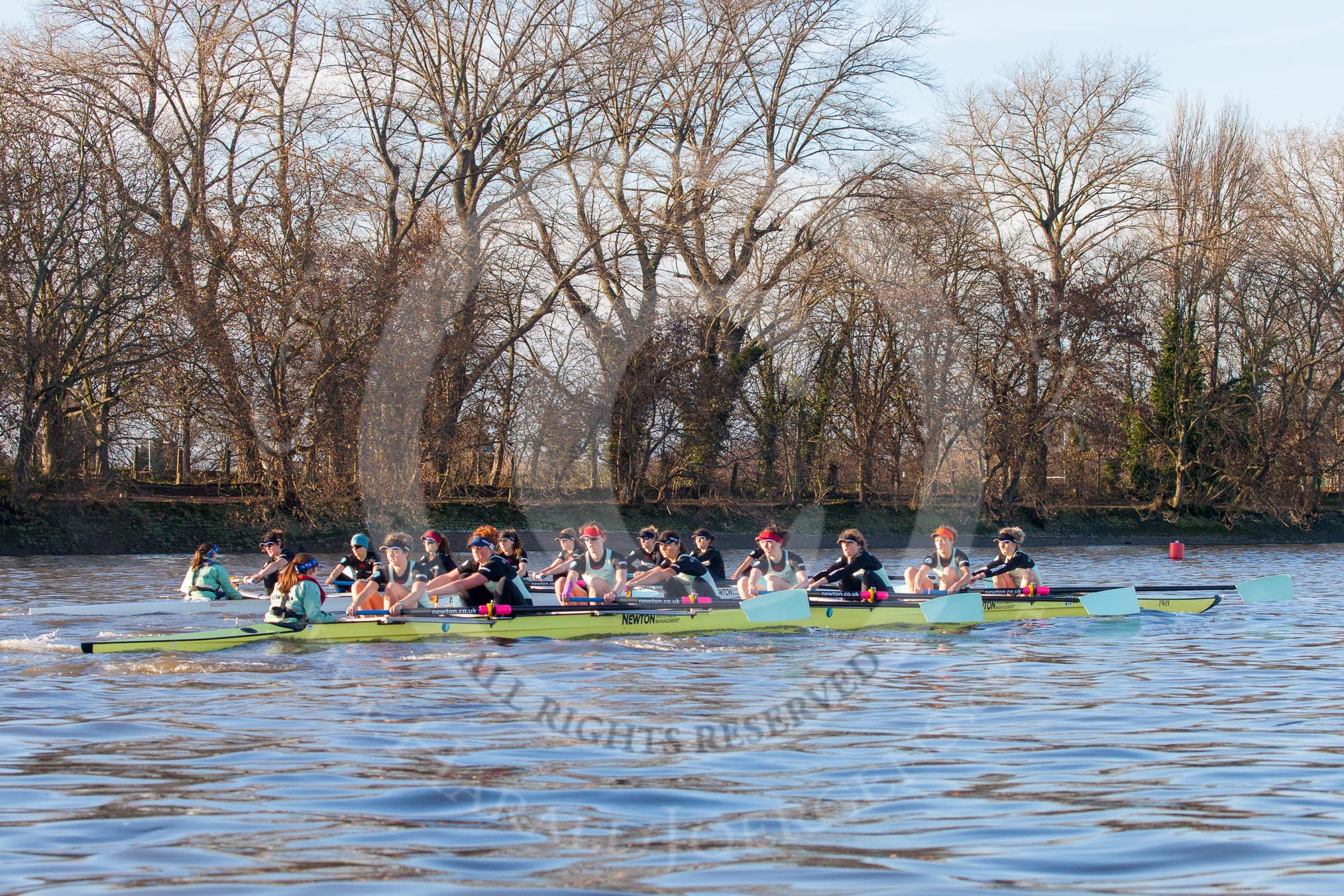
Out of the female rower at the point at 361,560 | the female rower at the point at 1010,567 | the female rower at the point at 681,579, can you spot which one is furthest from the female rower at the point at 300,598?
the female rower at the point at 1010,567

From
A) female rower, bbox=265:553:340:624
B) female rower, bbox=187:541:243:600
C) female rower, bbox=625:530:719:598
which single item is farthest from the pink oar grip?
female rower, bbox=187:541:243:600

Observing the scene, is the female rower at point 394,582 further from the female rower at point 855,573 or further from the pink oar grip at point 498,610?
the female rower at point 855,573

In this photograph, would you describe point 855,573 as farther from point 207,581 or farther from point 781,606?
point 207,581

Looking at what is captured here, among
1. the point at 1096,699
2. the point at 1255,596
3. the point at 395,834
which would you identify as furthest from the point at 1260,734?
the point at 1255,596

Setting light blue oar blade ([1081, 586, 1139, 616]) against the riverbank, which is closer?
light blue oar blade ([1081, 586, 1139, 616])

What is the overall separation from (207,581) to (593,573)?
5028 millimetres

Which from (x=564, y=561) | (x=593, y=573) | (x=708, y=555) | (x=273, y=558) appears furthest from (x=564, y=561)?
(x=273, y=558)

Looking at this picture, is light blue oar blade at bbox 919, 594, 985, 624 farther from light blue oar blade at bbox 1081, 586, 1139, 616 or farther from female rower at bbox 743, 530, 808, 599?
light blue oar blade at bbox 1081, 586, 1139, 616

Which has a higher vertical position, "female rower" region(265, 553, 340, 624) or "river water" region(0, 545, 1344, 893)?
"female rower" region(265, 553, 340, 624)

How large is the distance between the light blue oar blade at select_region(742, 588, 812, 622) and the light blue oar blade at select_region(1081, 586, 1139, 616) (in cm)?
407

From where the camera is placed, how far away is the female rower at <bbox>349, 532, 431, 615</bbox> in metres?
14.5

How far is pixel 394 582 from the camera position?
48.5 feet

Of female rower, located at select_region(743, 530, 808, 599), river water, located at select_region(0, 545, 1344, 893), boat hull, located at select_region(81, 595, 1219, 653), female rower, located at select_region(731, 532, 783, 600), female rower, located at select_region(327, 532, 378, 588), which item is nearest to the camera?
river water, located at select_region(0, 545, 1344, 893)

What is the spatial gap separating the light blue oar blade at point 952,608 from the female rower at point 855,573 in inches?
27.1
